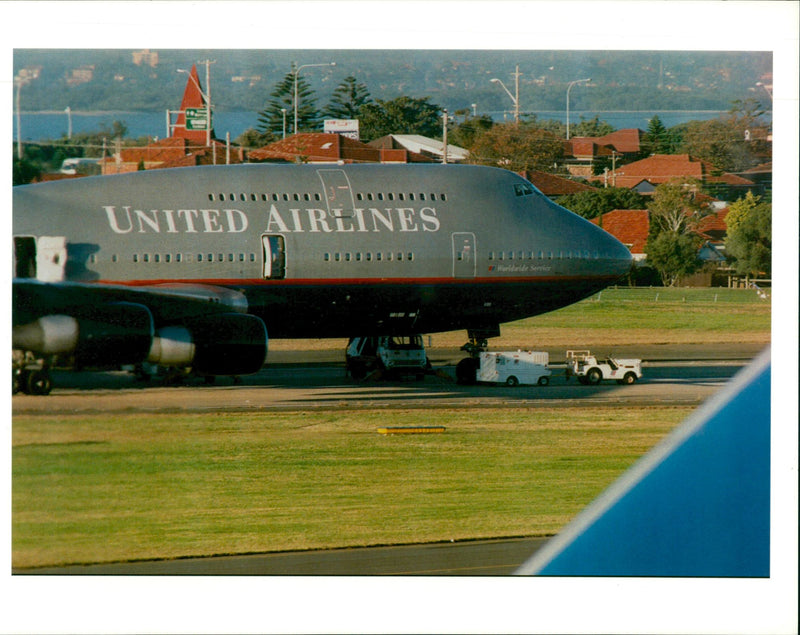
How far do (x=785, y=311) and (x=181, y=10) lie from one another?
10487 mm

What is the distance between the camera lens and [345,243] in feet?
87.9

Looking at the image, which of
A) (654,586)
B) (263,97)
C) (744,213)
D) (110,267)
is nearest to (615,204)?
(744,213)

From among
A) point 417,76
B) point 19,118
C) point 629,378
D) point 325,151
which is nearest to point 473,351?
point 629,378

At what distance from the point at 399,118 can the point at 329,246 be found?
4491mm

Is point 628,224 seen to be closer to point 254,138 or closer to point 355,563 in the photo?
point 254,138

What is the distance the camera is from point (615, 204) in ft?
112

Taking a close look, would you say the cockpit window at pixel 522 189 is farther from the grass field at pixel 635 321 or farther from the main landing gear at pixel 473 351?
the grass field at pixel 635 321

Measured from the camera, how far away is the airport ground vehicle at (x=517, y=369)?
28.0 metres

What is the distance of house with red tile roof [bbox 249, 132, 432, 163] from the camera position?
28.7m

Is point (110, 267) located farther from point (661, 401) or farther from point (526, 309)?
point (661, 401)

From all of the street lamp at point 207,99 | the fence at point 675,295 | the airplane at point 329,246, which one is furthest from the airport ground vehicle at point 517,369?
the street lamp at point 207,99

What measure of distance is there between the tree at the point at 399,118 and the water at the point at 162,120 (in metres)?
1.95

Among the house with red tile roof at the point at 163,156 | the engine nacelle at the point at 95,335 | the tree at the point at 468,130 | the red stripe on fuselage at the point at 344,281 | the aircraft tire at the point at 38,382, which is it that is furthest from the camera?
the tree at the point at 468,130

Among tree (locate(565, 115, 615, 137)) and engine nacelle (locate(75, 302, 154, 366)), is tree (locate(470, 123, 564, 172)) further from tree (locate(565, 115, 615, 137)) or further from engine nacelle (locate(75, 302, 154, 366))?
engine nacelle (locate(75, 302, 154, 366))
